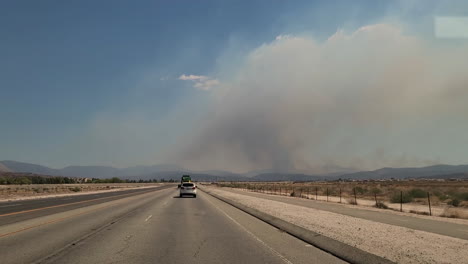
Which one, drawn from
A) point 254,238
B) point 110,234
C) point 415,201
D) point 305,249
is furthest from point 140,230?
point 415,201

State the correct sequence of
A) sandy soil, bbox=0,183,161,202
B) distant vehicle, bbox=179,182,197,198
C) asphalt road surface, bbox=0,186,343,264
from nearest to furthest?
asphalt road surface, bbox=0,186,343,264, sandy soil, bbox=0,183,161,202, distant vehicle, bbox=179,182,197,198

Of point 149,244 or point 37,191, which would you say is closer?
point 149,244

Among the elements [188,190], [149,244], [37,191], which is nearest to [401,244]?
[149,244]

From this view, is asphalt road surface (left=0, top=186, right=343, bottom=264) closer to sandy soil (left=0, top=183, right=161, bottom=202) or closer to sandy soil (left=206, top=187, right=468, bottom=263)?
sandy soil (left=206, top=187, right=468, bottom=263)

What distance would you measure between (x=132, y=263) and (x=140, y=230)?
6.83 metres

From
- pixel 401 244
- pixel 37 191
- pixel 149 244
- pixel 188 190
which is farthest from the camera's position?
pixel 37 191

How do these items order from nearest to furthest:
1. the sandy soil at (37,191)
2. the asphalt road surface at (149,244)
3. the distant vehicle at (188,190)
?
the asphalt road surface at (149,244) → the sandy soil at (37,191) → the distant vehicle at (188,190)

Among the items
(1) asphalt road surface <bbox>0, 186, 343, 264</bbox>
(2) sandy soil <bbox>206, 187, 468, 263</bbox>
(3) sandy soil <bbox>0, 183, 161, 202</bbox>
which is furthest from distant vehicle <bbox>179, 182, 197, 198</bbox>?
(2) sandy soil <bbox>206, 187, 468, 263</bbox>

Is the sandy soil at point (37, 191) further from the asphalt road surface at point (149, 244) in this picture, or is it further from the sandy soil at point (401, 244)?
the sandy soil at point (401, 244)

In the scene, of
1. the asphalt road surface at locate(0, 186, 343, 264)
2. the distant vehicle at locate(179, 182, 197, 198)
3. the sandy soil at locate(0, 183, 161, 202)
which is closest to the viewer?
the asphalt road surface at locate(0, 186, 343, 264)

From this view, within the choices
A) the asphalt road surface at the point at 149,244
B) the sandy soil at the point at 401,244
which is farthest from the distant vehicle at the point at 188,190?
the sandy soil at the point at 401,244

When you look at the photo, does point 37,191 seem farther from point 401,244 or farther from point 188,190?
point 401,244

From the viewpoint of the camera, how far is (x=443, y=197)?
4600 centimetres

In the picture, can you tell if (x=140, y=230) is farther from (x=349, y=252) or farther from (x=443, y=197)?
(x=443, y=197)
